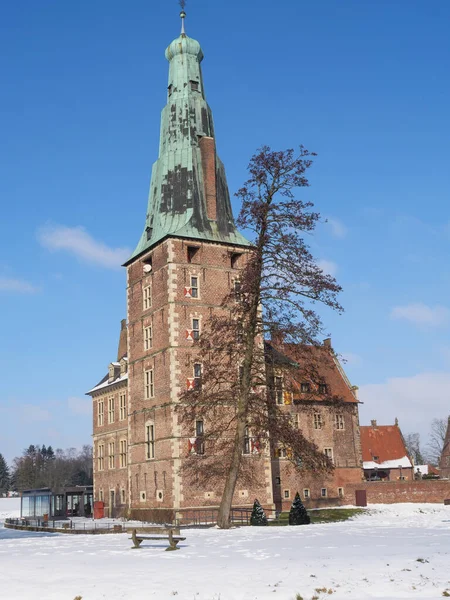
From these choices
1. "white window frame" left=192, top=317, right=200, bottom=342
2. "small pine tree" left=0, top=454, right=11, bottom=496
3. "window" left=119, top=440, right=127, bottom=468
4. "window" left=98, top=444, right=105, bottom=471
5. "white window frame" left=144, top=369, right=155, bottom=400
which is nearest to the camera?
"white window frame" left=192, top=317, right=200, bottom=342

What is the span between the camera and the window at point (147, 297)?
149 feet

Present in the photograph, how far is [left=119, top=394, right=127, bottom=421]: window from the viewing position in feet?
168

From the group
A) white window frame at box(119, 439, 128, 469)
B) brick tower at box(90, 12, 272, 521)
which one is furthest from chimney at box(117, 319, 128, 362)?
brick tower at box(90, 12, 272, 521)

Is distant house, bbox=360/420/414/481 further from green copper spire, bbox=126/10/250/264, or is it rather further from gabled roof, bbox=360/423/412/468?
green copper spire, bbox=126/10/250/264

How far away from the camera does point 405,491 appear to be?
51656mm

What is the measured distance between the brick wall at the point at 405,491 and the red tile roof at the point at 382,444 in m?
15.2

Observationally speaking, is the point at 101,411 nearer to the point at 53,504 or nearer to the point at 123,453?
the point at 123,453

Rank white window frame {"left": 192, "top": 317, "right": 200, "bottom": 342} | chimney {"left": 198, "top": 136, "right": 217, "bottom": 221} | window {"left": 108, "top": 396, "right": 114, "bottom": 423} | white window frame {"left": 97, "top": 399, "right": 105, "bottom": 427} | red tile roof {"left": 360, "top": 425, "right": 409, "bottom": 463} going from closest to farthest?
white window frame {"left": 192, "top": 317, "right": 200, "bottom": 342}
chimney {"left": 198, "top": 136, "right": 217, "bottom": 221}
window {"left": 108, "top": 396, "right": 114, "bottom": 423}
white window frame {"left": 97, "top": 399, "right": 105, "bottom": 427}
red tile roof {"left": 360, "top": 425, "right": 409, "bottom": 463}

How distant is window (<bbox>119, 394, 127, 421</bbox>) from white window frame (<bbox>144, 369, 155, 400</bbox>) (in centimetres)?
683

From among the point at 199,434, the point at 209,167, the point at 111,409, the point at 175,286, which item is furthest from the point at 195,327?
the point at 111,409

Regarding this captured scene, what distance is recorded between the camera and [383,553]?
18.5 m

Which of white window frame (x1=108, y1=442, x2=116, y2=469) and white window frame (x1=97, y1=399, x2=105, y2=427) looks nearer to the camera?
white window frame (x1=108, y1=442, x2=116, y2=469)

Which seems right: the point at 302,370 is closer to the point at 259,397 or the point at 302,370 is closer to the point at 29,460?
the point at 259,397

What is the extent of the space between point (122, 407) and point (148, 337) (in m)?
8.82
